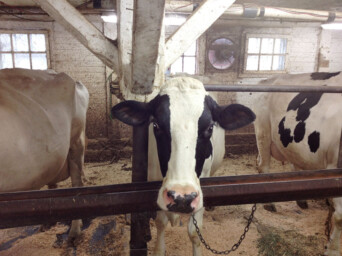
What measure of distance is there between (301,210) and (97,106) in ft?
17.2

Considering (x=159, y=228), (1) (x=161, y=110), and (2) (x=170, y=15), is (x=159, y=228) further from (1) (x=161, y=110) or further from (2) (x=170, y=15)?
(2) (x=170, y=15)

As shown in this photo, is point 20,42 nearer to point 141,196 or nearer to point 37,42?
point 37,42

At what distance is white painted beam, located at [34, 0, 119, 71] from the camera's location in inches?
75.1

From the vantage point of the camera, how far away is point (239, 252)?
119 inches

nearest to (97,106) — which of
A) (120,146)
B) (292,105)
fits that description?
(120,146)

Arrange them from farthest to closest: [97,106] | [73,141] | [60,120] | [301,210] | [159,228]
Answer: [97,106]
[301,210]
[73,141]
[60,120]
[159,228]

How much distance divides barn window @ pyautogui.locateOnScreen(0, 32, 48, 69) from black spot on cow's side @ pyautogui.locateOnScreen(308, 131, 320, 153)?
6.19 meters

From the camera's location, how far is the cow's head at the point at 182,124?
138 centimetres

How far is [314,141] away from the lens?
3.16 metres

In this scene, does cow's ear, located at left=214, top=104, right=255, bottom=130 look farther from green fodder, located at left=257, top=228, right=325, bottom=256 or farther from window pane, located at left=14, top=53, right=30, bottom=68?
window pane, located at left=14, top=53, right=30, bottom=68

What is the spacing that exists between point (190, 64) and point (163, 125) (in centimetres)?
596

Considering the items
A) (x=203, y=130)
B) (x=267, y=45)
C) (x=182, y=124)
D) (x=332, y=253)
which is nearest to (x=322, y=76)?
(x=332, y=253)

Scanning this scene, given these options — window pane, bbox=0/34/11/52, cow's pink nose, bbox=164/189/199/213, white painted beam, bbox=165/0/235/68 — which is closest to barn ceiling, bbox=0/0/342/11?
window pane, bbox=0/34/11/52

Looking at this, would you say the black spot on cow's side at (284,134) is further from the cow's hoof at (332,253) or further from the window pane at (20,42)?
the window pane at (20,42)
